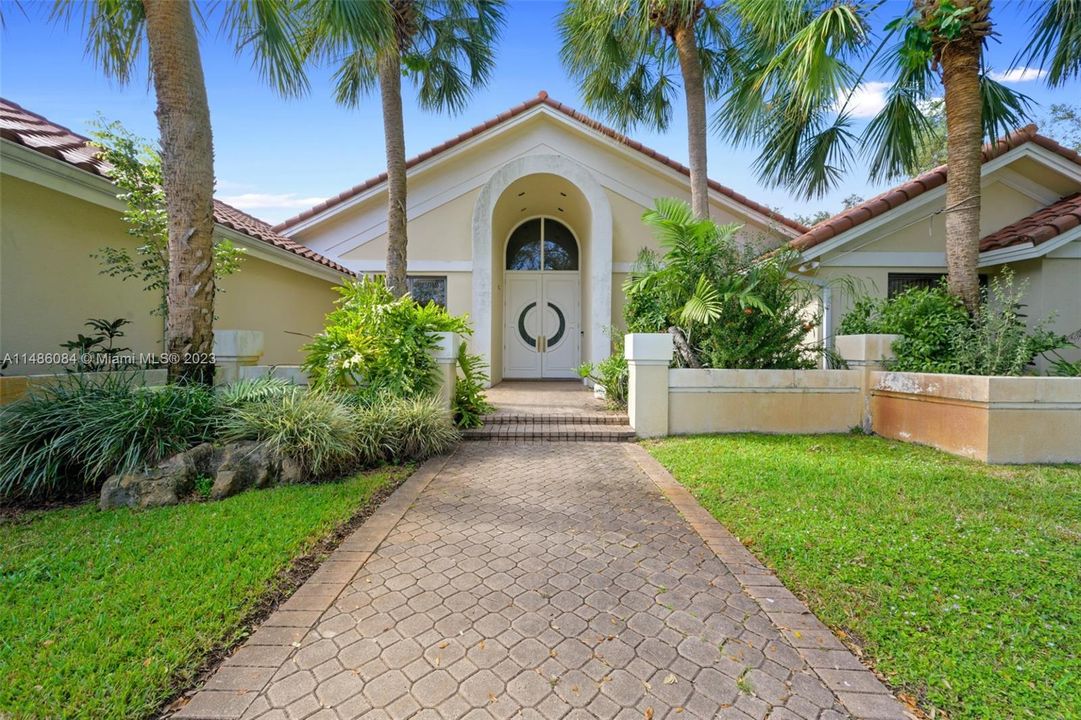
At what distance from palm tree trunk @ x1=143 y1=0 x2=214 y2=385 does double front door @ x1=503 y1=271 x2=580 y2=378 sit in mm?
8082

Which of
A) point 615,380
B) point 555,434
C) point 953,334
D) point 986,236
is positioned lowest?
point 555,434

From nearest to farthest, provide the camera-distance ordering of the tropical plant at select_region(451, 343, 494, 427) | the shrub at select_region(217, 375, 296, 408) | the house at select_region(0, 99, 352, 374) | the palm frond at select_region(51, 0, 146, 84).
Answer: the house at select_region(0, 99, 352, 374) < the shrub at select_region(217, 375, 296, 408) < the palm frond at select_region(51, 0, 146, 84) < the tropical plant at select_region(451, 343, 494, 427)

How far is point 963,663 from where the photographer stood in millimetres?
2100

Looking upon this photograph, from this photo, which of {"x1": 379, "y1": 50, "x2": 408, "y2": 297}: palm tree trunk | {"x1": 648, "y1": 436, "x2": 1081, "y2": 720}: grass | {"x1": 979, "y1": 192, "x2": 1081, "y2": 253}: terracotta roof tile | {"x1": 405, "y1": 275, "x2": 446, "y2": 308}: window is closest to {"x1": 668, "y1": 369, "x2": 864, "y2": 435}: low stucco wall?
{"x1": 648, "y1": 436, "x2": 1081, "y2": 720}: grass

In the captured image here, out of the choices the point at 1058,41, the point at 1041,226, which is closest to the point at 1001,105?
the point at 1058,41

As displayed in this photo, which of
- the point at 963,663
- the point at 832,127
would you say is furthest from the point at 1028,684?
the point at 832,127

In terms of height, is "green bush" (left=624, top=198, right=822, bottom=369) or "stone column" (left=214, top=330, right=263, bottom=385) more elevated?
"green bush" (left=624, top=198, right=822, bottom=369)

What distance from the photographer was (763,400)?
687 cm

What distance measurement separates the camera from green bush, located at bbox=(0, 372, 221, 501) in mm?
4078

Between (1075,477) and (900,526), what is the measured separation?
2.96 meters

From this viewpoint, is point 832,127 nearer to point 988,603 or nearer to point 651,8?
point 651,8

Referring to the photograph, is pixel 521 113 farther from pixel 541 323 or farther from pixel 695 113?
pixel 541 323

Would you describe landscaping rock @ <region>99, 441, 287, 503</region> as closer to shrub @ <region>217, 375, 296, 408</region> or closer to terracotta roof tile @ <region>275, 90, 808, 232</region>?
shrub @ <region>217, 375, 296, 408</region>

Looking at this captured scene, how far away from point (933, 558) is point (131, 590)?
4.88 meters
